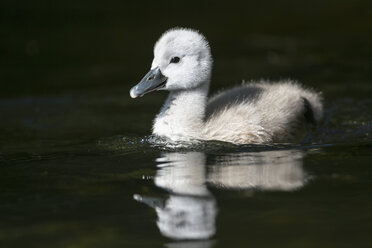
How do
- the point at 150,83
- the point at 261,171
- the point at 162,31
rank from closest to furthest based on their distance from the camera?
1. the point at 261,171
2. the point at 150,83
3. the point at 162,31

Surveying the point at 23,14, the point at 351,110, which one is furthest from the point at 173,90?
the point at 23,14

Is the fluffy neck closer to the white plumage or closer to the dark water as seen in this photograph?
the white plumage

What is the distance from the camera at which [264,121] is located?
654 cm

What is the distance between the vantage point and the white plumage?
6355 millimetres

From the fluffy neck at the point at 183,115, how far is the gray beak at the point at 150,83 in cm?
23

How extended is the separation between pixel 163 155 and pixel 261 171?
1.11 m

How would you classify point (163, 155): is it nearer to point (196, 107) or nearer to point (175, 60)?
point (196, 107)

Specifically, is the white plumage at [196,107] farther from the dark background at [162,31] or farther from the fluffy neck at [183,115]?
the dark background at [162,31]

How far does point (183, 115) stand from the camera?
6.48 m

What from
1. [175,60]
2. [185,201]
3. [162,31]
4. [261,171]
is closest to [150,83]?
[175,60]

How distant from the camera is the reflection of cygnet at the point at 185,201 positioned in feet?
13.1

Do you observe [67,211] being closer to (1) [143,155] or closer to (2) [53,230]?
(2) [53,230]

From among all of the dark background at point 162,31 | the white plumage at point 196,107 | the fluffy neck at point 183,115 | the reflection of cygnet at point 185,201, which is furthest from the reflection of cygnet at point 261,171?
the dark background at point 162,31

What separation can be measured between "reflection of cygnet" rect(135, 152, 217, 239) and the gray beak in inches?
34.0
